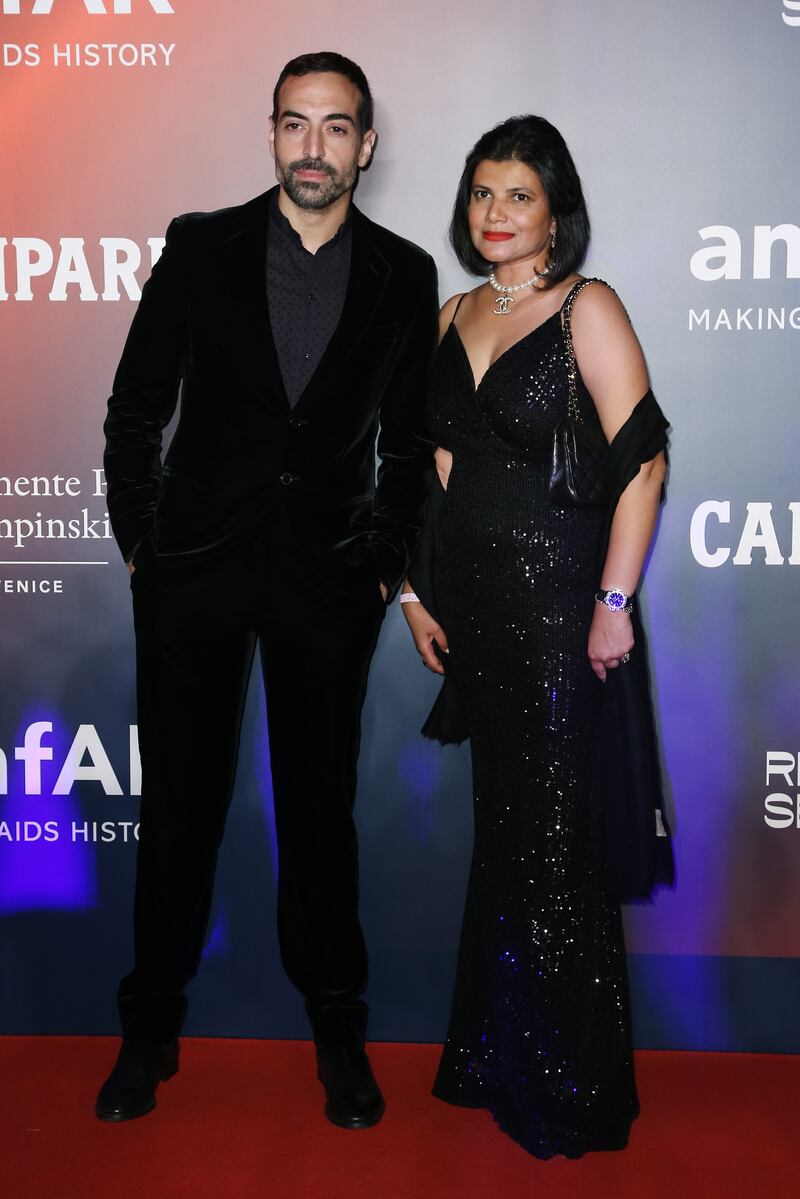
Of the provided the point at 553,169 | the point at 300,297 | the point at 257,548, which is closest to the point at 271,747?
the point at 257,548

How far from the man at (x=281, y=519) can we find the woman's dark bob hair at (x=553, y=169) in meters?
0.29

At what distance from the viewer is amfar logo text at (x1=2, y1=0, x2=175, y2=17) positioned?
109 inches

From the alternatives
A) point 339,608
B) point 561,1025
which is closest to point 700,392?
point 339,608

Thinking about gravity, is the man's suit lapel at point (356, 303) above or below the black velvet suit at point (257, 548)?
above

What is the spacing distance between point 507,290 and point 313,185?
0.46 meters

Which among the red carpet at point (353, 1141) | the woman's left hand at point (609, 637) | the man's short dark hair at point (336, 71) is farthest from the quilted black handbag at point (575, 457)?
the red carpet at point (353, 1141)

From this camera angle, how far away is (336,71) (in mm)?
2457

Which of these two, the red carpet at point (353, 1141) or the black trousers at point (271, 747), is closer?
the red carpet at point (353, 1141)

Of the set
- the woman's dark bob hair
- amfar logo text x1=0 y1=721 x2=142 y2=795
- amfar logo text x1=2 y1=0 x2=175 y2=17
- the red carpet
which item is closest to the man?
the red carpet

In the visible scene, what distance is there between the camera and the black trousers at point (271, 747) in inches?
99.3

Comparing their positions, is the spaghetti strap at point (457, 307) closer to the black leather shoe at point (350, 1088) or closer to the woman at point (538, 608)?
the woman at point (538, 608)

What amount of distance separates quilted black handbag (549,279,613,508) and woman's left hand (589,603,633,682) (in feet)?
0.77

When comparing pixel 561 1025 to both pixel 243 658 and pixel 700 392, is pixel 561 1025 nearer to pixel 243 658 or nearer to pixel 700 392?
pixel 243 658

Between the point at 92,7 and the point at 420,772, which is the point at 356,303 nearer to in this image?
the point at 92,7
